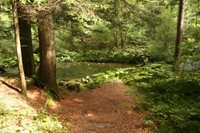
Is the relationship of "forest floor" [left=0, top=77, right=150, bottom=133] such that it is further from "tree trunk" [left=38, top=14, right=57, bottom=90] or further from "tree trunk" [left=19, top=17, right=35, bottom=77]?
"tree trunk" [left=19, top=17, right=35, bottom=77]

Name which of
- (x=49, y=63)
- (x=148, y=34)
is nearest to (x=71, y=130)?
(x=49, y=63)

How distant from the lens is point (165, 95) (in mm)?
9398

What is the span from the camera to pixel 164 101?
9055 millimetres

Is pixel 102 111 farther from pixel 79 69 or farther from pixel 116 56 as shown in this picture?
pixel 116 56

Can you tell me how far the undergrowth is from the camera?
687 cm

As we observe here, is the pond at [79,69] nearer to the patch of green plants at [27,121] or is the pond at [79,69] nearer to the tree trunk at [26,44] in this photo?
the tree trunk at [26,44]

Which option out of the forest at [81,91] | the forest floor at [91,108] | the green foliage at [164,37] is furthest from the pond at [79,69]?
the forest floor at [91,108]

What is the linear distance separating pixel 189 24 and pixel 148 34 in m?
5.68

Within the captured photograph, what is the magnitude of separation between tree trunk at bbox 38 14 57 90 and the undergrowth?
269 centimetres

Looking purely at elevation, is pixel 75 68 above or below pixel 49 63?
below

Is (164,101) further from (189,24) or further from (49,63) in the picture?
(189,24)

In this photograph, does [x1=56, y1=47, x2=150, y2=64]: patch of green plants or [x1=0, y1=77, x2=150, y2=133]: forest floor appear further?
[x1=56, y1=47, x2=150, y2=64]: patch of green plants

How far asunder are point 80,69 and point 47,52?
7.39 m

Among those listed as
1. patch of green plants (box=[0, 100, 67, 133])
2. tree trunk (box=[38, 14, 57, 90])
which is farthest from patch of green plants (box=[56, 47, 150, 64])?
patch of green plants (box=[0, 100, 67, 133])
